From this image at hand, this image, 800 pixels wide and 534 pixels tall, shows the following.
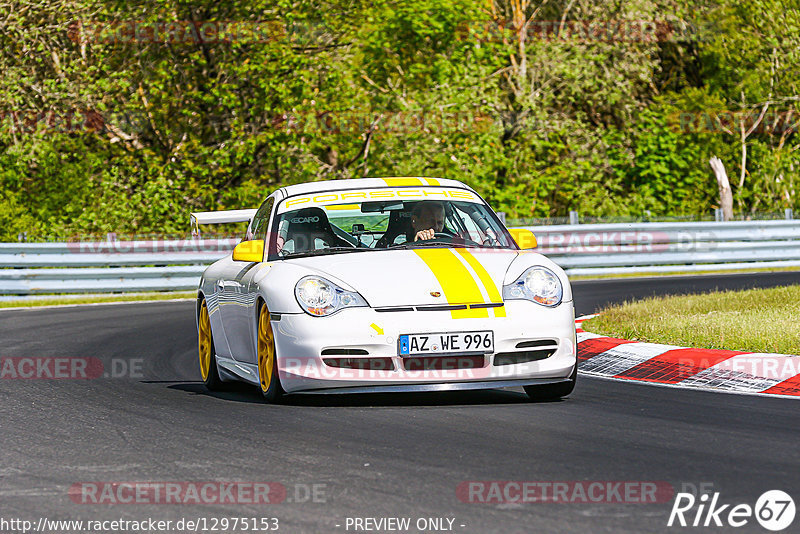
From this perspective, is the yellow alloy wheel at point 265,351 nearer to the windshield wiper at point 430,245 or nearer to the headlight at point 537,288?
the windshield wiper at point 430,245

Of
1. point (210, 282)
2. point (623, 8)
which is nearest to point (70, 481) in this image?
point (210, 282)

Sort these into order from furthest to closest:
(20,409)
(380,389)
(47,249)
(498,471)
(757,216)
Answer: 1. (757,216)
2. (47,249)
3. (20,409)
4. (380,389)
5. (498,471)

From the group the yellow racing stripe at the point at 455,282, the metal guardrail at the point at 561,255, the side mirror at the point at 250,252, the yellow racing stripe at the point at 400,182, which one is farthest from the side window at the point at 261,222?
the metal guardrail at the point at 561,255

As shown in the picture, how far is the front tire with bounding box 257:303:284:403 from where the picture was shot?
7883 millimetres

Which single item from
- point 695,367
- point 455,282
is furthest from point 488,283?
point 695,367

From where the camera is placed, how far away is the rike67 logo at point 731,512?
4.62 meters

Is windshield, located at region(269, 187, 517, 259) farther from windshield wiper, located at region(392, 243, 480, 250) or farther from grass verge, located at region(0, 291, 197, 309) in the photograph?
grass verge, located at region(0, 291, 197, 309)

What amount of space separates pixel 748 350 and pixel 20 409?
4.97 m

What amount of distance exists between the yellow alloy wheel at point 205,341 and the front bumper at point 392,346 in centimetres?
184

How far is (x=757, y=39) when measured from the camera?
34406 millimetres

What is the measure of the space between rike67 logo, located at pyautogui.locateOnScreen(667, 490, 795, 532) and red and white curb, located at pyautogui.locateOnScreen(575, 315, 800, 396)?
11.1 ft

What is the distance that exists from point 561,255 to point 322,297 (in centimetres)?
1585

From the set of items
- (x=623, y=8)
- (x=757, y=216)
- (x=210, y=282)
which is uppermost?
(x=623, y=8)

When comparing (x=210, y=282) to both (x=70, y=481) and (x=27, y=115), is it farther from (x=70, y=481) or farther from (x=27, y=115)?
(x=27, y=115)
